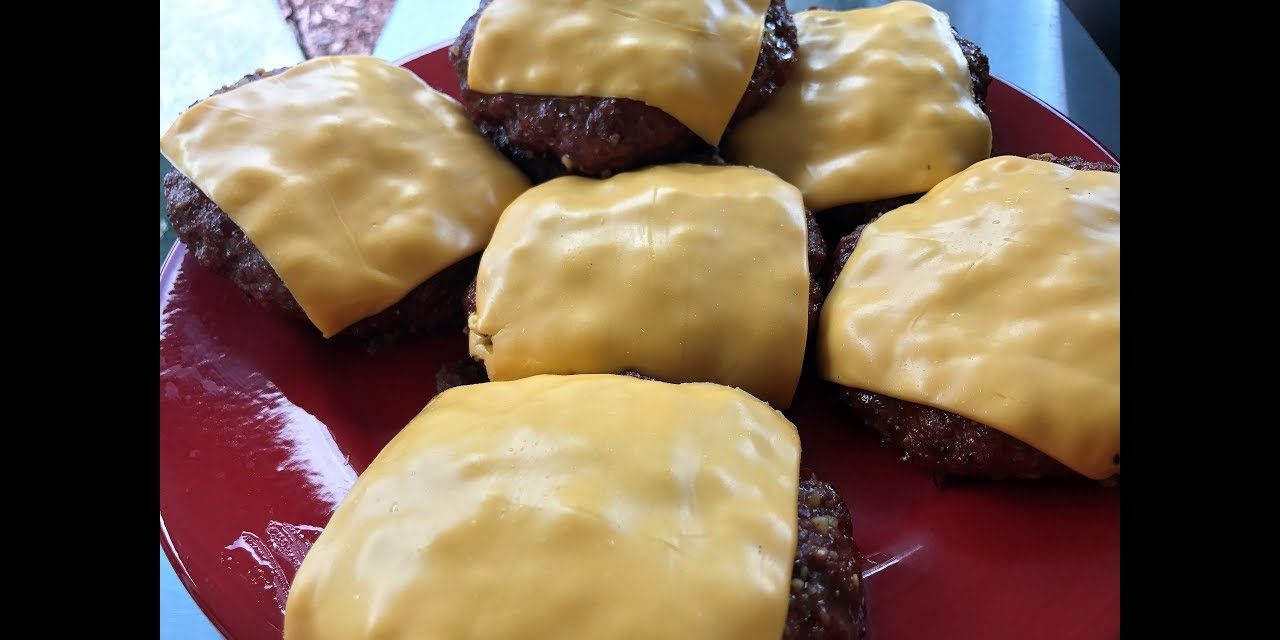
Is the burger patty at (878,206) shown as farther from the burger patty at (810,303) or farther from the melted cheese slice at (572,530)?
the melted cheese slice at (572,530)

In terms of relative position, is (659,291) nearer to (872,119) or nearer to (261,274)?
(872,119)

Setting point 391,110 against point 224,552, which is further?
point 391,110

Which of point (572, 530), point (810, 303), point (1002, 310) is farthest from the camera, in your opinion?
point (810, 303)

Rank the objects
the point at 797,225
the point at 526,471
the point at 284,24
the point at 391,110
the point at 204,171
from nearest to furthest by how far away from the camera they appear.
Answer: the point at 526,471
the point at 797,225
the point at 204,171
the point at 391,110
the point at 284,24

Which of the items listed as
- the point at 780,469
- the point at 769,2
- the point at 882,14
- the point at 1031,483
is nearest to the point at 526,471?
the point at 780,469

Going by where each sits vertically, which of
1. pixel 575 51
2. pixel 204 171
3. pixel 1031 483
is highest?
pixel 575 51

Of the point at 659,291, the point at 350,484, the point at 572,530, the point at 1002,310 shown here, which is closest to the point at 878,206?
the point at 1002,310

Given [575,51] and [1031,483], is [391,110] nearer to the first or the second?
[575,51]
